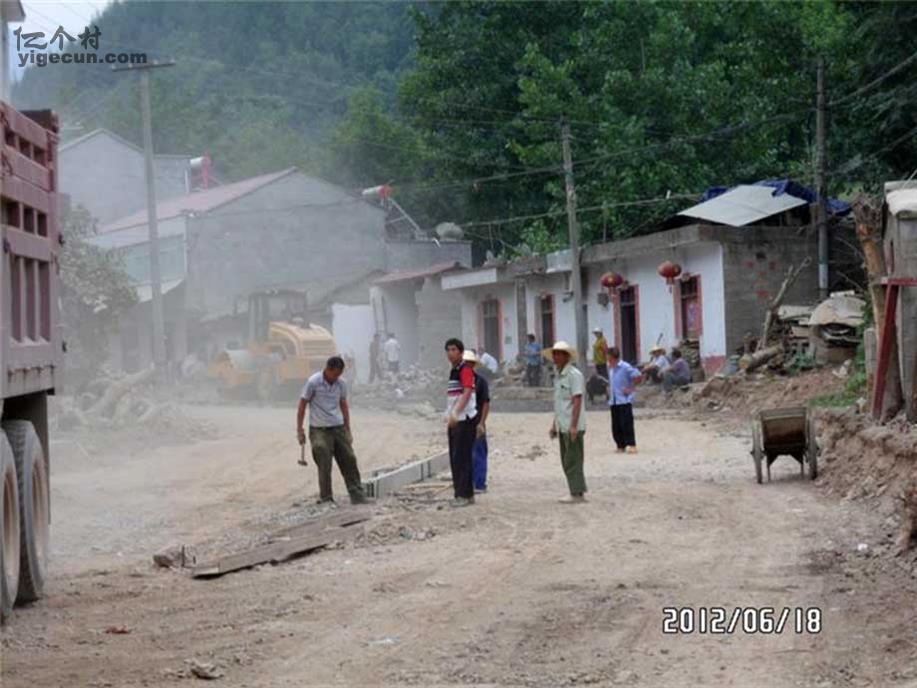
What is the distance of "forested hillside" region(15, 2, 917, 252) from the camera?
4091 cm

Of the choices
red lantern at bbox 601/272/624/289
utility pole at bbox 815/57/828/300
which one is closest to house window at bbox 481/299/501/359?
red lantern at bbox 601/272/624/289

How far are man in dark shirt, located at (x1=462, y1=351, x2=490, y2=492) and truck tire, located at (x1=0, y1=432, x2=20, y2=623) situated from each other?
6228mm

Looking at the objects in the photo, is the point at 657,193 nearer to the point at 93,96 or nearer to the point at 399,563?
the point at 399,563

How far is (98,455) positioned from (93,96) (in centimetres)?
5944

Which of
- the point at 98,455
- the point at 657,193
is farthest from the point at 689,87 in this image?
the point at 98,455

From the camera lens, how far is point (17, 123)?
991 centimetres

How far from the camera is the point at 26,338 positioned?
10117mm

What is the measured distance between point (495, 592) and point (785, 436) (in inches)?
281

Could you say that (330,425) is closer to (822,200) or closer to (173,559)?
(173,559)

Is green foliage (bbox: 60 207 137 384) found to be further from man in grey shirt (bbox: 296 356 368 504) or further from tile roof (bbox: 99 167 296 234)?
man in grey shirt (bbox: 296 356 368 504)

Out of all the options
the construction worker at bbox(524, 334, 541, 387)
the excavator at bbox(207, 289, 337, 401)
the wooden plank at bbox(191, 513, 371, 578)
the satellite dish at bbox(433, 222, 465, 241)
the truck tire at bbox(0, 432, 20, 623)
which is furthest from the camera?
the satellite dish at bbox(433, 222, 465, 241)

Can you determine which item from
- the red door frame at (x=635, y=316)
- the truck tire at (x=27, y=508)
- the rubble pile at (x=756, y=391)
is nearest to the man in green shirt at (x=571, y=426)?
the truck tire at (x=27, y=508)

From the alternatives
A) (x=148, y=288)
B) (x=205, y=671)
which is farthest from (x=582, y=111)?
(x=205, y=671)
